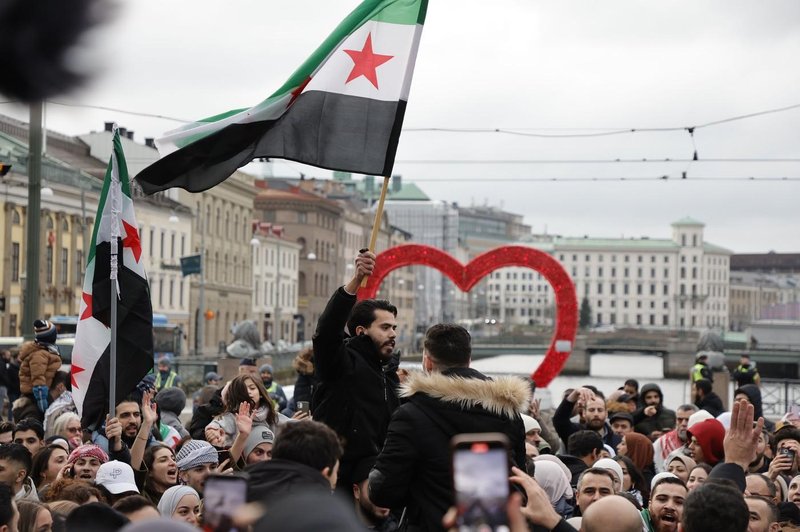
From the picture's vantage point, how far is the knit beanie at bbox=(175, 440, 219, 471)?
8750 mm

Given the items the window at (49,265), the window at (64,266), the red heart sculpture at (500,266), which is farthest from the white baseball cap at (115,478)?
the window at (64,266)

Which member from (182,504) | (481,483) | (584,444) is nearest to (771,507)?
(182,504)

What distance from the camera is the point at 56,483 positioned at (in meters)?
7.91

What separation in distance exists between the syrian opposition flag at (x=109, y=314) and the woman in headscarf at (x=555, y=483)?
11.4 feet

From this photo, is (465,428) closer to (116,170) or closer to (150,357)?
(150,357)

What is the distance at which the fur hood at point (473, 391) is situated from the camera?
6129 millimetres

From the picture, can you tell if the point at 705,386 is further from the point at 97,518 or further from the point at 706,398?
the point at 97,518

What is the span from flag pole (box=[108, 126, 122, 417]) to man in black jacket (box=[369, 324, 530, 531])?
395 cm

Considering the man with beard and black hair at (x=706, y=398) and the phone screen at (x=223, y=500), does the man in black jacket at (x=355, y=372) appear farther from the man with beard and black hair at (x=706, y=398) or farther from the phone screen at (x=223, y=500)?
the man with beard and black hair at (x=706, y=398)

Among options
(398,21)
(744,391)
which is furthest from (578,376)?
(398,21)

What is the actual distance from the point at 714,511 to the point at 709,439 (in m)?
4.90

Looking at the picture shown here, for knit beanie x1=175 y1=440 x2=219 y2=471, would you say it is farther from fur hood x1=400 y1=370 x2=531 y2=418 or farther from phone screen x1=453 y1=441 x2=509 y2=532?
phone screen x1=453 y1=441 x2=509 y2=532

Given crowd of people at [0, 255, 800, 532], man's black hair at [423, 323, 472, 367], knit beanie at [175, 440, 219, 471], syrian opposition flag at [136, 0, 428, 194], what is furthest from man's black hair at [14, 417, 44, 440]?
man's black hair at [423, 323, 472, 367]

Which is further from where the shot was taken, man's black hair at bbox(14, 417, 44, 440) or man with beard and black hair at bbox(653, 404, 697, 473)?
man with beard and black hair at bbox(653, 404, 697, 473)
